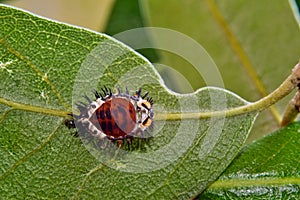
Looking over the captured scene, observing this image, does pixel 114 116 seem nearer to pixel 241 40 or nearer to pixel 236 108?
pixel 236 108

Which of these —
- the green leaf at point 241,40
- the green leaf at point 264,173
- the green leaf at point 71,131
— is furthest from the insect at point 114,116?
the green leaf at point 241,40

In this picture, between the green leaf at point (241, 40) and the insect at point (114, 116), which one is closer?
the insect at point (114, 116)

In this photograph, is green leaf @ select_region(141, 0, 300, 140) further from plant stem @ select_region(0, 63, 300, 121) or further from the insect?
the insect

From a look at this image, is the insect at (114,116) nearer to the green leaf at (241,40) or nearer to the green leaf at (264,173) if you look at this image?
the green leaf at (264,173)

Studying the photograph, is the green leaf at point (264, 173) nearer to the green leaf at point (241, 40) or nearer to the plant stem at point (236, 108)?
the plant stem at point (236, 108)

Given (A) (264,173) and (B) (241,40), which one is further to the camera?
(B) (241,40)

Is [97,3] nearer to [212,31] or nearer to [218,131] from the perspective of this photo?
[212,31]

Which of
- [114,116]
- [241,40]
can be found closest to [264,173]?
[114,116]

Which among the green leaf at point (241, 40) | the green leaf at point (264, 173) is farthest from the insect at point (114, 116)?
the green leaf at point (241, 40)
